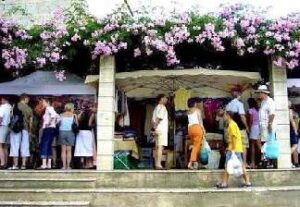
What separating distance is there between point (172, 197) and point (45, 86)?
496 centimetres

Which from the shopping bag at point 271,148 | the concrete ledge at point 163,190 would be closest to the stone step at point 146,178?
the shopping bag at point 271,148

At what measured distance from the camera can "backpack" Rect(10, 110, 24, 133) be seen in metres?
12.2

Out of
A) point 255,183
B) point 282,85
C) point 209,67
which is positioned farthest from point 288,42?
point 255,183

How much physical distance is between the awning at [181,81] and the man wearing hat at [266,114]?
3.39ft

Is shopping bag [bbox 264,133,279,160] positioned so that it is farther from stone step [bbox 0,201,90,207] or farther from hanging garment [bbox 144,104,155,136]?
stone step [bbox 0,201,90,207]

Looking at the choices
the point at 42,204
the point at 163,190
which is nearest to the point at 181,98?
the point at 163,190

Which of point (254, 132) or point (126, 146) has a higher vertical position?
point (254, 132)

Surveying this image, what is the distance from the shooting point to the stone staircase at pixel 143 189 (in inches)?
403

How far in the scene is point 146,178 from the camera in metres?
11.1

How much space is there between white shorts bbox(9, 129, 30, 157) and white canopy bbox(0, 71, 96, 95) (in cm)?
137

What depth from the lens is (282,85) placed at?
12.2 meters

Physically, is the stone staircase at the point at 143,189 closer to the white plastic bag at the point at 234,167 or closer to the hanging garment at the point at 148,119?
the white plastic bag at the point at 234,167

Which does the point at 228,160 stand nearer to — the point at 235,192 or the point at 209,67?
the point at 235,192

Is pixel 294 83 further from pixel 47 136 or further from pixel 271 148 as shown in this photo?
pixel 47 136
